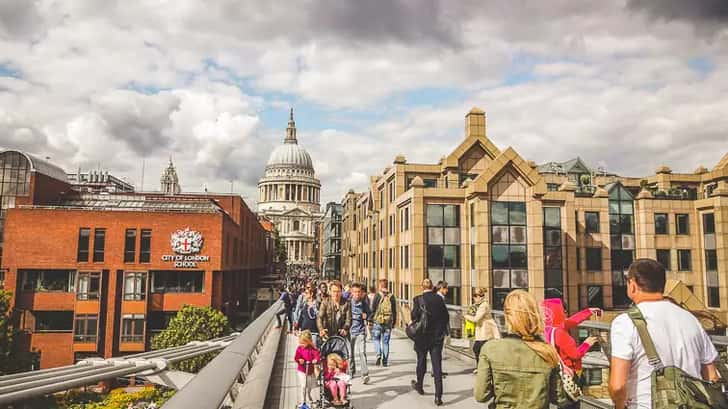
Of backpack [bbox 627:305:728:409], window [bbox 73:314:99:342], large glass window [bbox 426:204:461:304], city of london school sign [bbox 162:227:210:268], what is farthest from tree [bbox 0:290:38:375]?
backpack [bbox 627:305:728:409]

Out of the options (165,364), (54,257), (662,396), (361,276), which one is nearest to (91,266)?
(54,257)

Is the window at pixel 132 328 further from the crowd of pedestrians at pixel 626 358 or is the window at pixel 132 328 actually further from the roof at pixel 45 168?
the crowd of pedestrians at pixel 626 358

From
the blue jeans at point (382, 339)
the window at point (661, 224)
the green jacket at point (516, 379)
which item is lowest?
the blue jeans at point (382, 339)

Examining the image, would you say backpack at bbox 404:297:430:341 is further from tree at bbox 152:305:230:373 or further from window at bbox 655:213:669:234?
window at bbox 655:213:669:234

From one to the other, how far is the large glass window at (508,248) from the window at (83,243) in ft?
111

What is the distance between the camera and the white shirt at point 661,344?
11.5ft

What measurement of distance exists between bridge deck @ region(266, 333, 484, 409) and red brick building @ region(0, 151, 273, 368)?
32498mm

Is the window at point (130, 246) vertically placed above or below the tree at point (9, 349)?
above

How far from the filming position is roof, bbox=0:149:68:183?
158 feet

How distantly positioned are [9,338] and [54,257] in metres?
12.0

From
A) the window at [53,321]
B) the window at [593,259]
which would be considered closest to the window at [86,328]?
the window at [53,321]

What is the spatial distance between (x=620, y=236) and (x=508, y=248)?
497 inches

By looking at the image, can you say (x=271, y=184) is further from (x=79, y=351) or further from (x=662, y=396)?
(x=662, y=396)

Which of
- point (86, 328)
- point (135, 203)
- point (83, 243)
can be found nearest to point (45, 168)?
point (135, 203)
